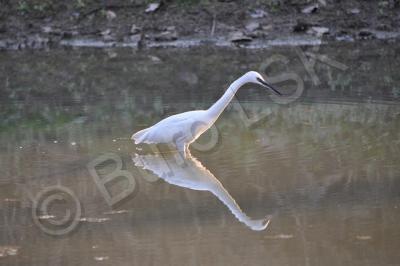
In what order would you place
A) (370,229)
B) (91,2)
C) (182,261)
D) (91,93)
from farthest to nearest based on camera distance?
(91,2) < (91,93) < (370,229) < (182,261)

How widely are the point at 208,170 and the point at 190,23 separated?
983cm

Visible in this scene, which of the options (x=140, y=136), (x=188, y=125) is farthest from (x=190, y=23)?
(x=188, y=125)

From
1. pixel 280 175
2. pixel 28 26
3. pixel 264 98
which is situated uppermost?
pixel 280 175

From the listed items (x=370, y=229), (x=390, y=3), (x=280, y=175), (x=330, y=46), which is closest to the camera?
(x=370, y=229)

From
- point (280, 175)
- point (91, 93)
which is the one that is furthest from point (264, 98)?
point (280, 175)

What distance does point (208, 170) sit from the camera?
909 centimetres

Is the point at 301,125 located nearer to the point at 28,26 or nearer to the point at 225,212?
the point at 225,212

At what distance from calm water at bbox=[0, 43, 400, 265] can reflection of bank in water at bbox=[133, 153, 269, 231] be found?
1.1 inches

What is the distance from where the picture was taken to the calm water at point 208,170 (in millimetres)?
6734

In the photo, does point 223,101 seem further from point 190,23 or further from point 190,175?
point 190,23

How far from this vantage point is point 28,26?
62.8 feet

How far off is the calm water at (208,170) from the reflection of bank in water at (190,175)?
28 millimetres

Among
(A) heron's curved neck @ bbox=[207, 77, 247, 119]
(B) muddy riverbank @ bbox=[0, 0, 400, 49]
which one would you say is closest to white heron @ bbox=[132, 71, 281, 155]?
(A) heron's curved neck @ bbox=[207, 77, 247, 119]

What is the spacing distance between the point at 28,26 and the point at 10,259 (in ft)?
43.4
